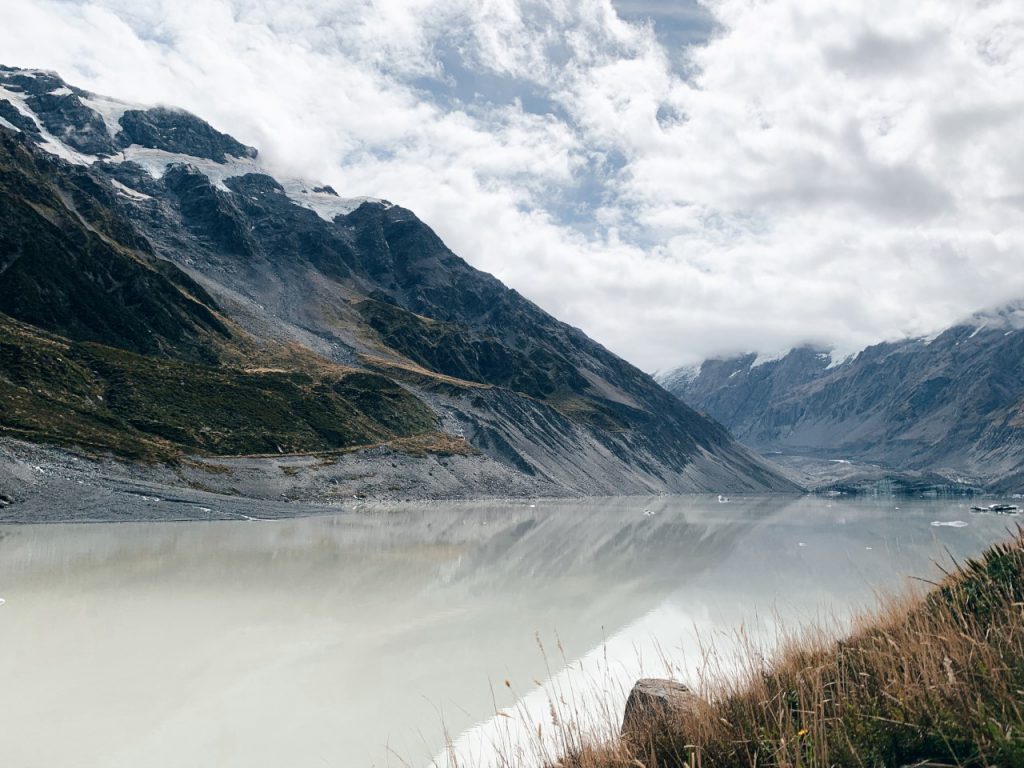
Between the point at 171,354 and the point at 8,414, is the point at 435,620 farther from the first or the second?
the point at 171,354

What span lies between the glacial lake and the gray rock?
342mm

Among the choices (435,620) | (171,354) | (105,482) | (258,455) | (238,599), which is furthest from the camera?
(171,354)

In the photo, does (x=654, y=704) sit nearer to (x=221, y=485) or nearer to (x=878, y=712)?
(x=878, y=712)

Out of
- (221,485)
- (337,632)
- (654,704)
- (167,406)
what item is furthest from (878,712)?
(167,406)

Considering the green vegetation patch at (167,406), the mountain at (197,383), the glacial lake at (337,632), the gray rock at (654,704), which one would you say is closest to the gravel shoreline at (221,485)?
the mountain at (197,383)

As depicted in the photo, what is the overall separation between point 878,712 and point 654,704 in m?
1.75

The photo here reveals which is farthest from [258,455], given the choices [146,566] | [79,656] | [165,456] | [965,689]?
[965,689]

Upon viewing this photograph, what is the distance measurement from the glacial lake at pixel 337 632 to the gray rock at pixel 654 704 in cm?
34

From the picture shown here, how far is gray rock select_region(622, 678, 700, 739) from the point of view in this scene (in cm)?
542

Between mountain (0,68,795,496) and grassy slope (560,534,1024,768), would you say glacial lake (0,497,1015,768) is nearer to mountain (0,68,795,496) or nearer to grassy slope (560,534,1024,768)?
grassy slope (560,534,1024,768)

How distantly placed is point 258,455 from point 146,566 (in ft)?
191

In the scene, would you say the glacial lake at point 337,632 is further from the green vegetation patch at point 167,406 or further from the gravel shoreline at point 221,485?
the green vegetation patch at point 167,406

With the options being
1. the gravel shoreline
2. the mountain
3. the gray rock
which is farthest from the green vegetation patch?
the gray rock

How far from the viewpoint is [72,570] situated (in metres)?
26.7
